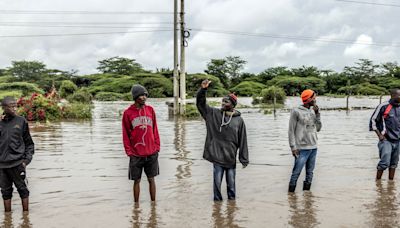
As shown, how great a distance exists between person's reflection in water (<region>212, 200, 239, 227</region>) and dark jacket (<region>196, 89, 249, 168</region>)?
1.91ft

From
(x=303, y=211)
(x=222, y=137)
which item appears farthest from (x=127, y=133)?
(x=303, y=211)

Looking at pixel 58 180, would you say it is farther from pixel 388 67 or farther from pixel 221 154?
pixel 388 67

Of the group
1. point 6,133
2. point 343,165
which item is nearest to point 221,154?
point 6,133

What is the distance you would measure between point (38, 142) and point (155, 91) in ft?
168

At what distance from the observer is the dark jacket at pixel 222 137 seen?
675cm

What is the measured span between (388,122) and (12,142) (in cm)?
609

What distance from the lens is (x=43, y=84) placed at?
241 ft

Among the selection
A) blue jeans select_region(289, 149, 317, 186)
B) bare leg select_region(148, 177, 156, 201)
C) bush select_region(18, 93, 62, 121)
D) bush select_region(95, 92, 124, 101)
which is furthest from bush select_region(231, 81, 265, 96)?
bare leg select_region(148, 177, 156, 201)

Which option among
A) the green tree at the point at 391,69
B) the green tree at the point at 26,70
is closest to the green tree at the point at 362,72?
the green tree at the point at 391,69

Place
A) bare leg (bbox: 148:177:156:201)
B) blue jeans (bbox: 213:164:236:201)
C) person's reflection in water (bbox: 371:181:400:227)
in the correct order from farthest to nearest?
bare leg (bbox: 148:177:156:201) < blue jeans (bbox: 213:164:236:201) < person's reflection in water (bbox: 371:181:400:227)

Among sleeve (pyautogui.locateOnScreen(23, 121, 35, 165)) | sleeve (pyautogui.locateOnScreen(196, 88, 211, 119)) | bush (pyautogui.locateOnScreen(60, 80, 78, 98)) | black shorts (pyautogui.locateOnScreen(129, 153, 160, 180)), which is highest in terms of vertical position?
bush (pyautogui.locateOnScreen(60, 80, 78, 98))

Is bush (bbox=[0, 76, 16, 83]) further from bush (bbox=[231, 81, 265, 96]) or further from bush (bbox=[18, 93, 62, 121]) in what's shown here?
bush (bbox=[18, 93, 62, 121])

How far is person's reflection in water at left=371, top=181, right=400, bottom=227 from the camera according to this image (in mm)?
5878

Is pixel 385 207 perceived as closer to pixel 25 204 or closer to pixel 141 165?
pixel 141 165
